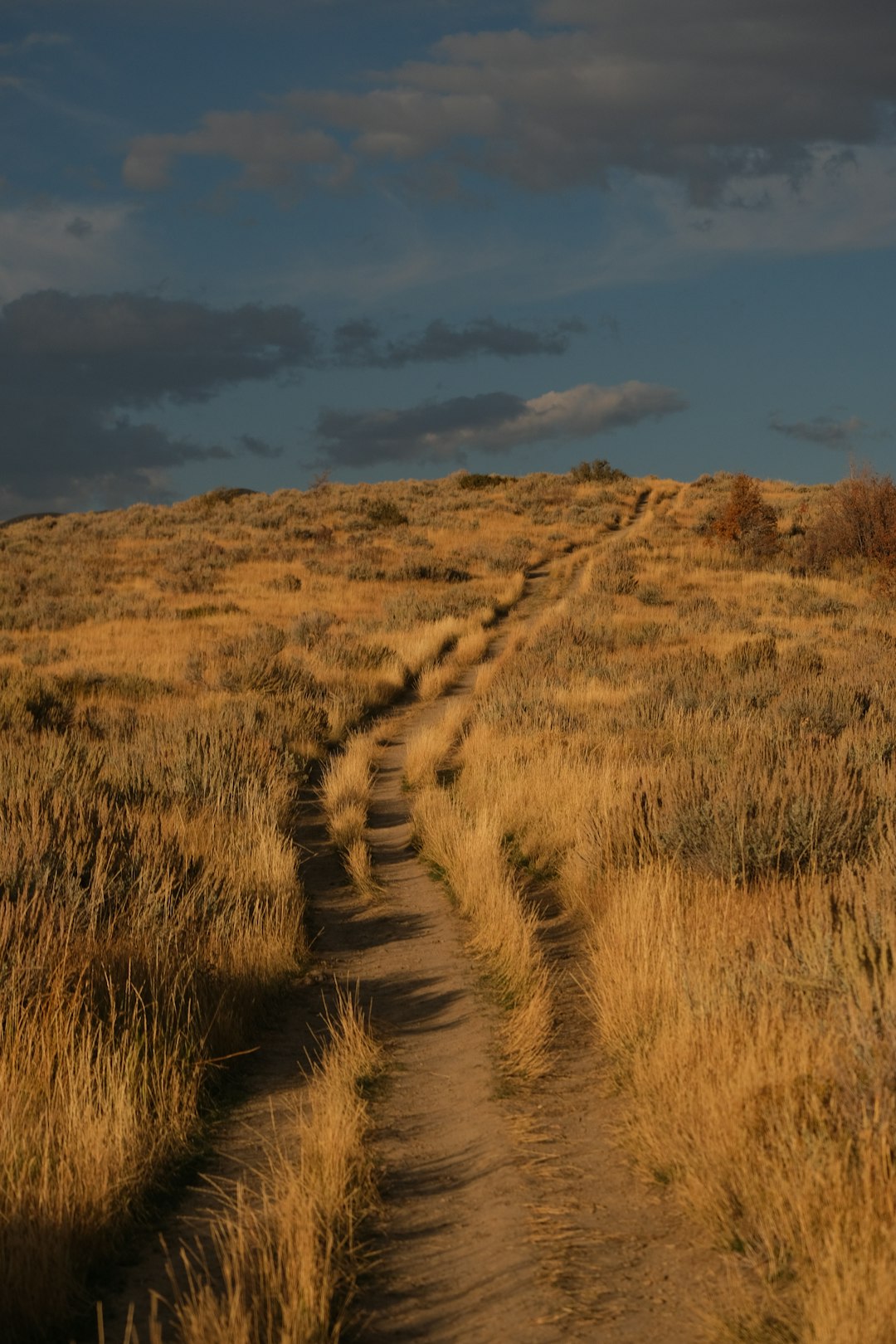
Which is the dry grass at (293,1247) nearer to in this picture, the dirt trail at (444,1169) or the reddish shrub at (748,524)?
the dirt trail at (444,1169)

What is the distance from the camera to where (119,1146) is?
396 cm

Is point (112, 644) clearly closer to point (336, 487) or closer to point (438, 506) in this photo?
point (438, 506)

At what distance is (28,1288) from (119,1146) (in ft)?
2.37

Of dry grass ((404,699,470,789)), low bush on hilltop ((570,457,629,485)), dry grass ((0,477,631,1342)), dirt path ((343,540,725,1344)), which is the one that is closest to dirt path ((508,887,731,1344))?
dirt path ((343,540,725,1344))

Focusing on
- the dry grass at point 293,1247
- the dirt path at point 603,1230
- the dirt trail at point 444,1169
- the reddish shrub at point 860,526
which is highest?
the reddish shrub at point 860,526

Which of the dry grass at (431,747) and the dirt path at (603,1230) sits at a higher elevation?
the dry grass at (431,747)

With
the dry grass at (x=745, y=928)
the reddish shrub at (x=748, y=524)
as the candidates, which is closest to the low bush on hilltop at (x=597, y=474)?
the reddish shrub at (x=748, y=524)

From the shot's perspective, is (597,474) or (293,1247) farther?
(597,474)

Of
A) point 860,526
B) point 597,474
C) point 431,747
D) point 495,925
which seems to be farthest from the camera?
point 597,474

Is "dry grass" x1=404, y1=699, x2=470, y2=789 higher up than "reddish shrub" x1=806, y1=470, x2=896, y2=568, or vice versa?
"reddish shrub" x1=806, y1=470, x2=896, y2=568

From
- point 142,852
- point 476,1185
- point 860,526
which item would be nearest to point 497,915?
point 142,852

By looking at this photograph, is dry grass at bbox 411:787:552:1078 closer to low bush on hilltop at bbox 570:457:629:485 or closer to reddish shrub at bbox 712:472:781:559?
reddish shrub at bbox 712:472:781:559

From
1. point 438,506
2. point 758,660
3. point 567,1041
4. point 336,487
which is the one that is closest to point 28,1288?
point 567,1041

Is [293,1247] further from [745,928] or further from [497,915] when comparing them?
[497,915]
